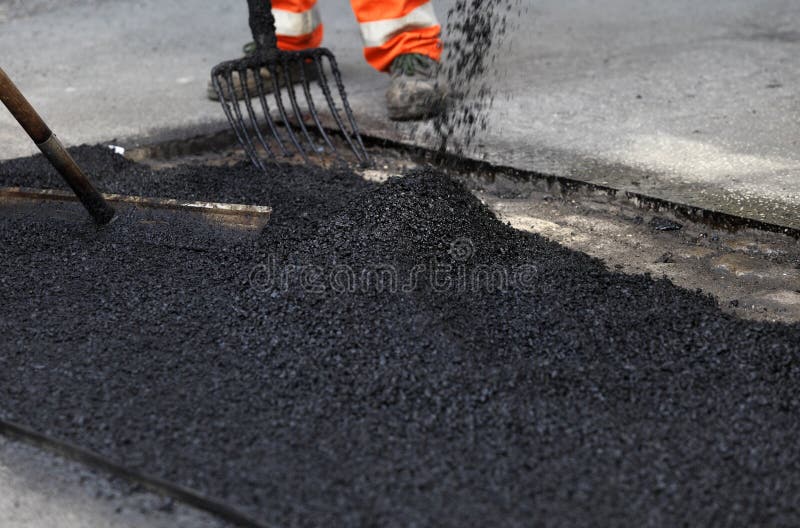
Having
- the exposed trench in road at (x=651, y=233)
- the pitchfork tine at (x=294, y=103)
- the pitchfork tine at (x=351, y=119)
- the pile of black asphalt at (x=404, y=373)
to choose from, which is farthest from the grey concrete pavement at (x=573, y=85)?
the pile of black asphalt at (x=404, y=373)

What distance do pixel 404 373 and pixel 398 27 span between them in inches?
83.8

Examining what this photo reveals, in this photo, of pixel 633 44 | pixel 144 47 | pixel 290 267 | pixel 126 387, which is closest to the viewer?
pixel 126 387

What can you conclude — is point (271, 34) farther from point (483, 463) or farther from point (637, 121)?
point (483, 463)

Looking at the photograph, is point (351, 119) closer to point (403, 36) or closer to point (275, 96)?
point (275, 96)

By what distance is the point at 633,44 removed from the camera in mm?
4398

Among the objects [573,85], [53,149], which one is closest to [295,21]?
[573,85]

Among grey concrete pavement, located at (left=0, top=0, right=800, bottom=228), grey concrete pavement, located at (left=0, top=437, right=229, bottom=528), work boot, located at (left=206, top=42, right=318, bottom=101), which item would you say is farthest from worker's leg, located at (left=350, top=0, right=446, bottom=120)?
grey concrete pavement, located at (left=0, top=437, right=229, bottom=528)

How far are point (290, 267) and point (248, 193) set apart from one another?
681 millimetres

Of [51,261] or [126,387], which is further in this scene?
[51,261]

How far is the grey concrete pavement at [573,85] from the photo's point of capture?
2.89 metres

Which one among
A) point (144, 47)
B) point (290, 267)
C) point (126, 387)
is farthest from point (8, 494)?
point (144, 47)

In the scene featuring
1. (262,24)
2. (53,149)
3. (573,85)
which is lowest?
(573,85)

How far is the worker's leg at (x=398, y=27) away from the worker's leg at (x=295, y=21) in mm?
370

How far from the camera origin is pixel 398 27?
3508mm
